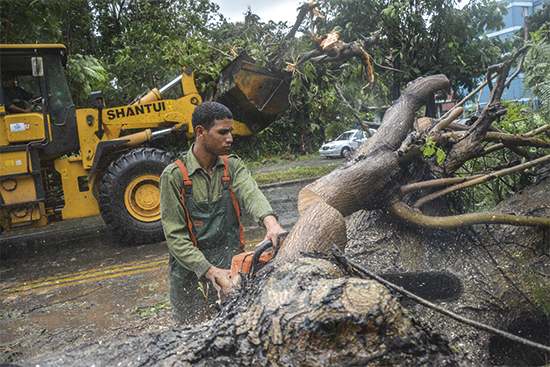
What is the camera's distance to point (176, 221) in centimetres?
246

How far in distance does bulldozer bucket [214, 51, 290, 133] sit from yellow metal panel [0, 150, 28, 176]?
3.42m

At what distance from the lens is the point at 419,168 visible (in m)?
3.62

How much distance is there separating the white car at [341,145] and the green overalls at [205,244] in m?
14.8

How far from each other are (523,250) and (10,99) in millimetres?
7123

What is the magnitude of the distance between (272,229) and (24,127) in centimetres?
544

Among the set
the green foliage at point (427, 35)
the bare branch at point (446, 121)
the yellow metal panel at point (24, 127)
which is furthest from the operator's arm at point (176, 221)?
the green foliage at point (427, 35)

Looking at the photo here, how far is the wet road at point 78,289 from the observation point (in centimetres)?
349

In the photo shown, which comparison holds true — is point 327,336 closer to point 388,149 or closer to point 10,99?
point 388,149

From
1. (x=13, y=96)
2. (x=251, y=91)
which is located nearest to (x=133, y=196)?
(x=13, y=96)

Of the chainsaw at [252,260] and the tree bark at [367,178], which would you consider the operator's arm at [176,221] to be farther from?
the tree bark at [367,178]

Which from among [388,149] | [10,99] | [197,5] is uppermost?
[197,5]

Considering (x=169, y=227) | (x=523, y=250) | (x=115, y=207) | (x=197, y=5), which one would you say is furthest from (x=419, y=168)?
(x=197, y=5)

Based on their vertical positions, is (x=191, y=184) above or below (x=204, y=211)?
above

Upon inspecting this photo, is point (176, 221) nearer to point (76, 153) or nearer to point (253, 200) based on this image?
point (253, 200)
